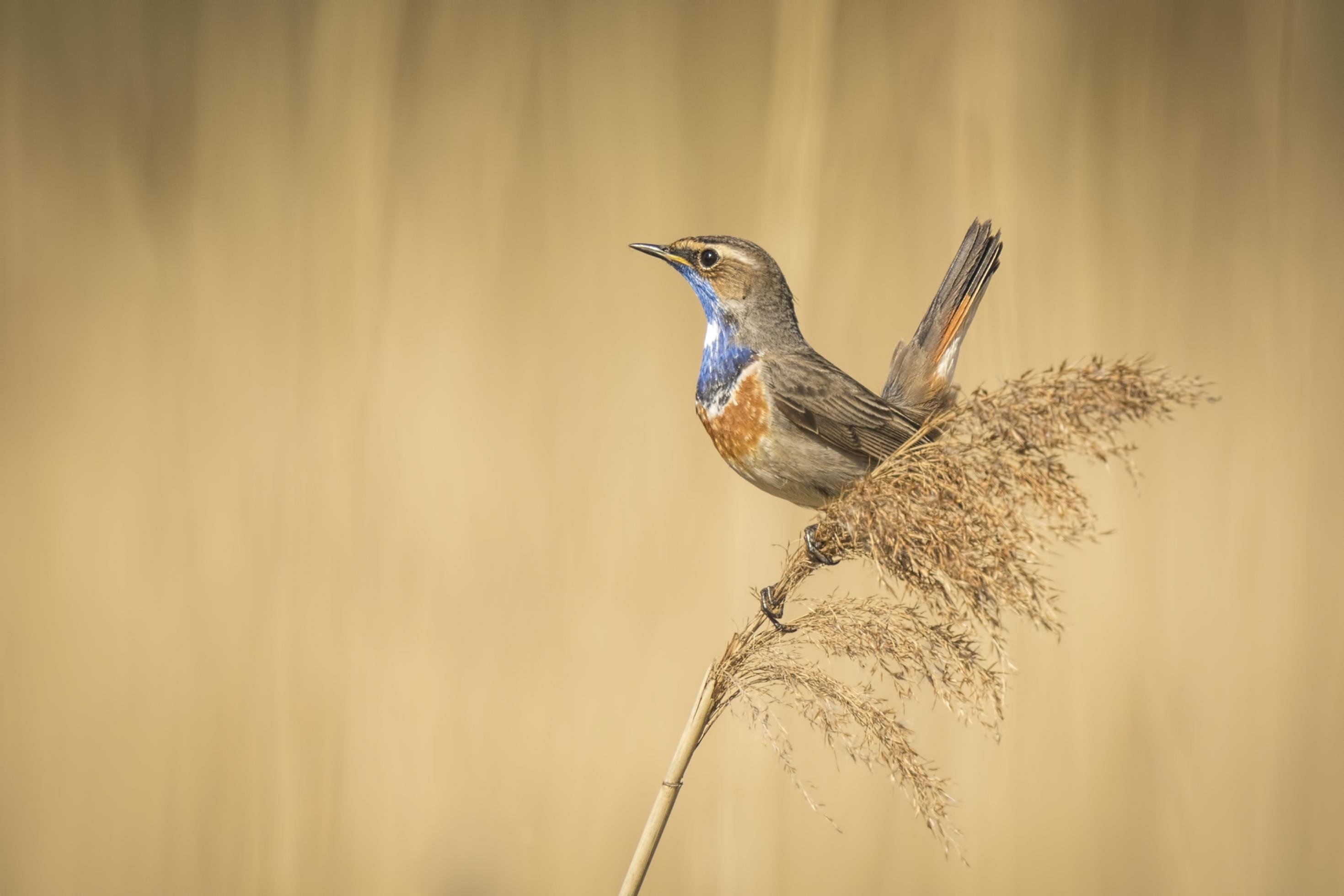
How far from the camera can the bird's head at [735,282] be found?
62.7 inches

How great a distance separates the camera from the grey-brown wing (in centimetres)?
150

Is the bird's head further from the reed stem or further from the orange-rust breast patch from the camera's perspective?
the reed stem

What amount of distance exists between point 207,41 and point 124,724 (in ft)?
4.96

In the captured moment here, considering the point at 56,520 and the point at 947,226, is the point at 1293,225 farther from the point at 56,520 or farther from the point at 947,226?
the point at 56,520

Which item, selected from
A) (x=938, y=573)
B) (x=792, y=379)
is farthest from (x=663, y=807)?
(x=792, y=379)

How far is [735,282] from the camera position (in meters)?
1.62

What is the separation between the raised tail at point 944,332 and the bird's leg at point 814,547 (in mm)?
459

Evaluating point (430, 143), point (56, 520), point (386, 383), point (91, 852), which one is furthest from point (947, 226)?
point (91, 852)

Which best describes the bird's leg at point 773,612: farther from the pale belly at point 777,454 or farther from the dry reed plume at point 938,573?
the pale belly at point 777,454

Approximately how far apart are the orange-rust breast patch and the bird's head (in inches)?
4.6

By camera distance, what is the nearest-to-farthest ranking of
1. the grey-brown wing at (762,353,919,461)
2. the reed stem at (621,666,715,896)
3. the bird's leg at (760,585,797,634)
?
1. the reed stem at (621,666,715,896)
2. the bird's leg at (760,585,797,634)
3. the grey-brown wing at (762,353,919,461)

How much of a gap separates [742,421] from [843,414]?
0.16 m

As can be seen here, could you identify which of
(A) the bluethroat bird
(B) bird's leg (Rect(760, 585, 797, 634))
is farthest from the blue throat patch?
(B) bird's leg (Rect(760, 585, 797, 634))

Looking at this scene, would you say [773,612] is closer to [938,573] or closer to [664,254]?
[938,573]
